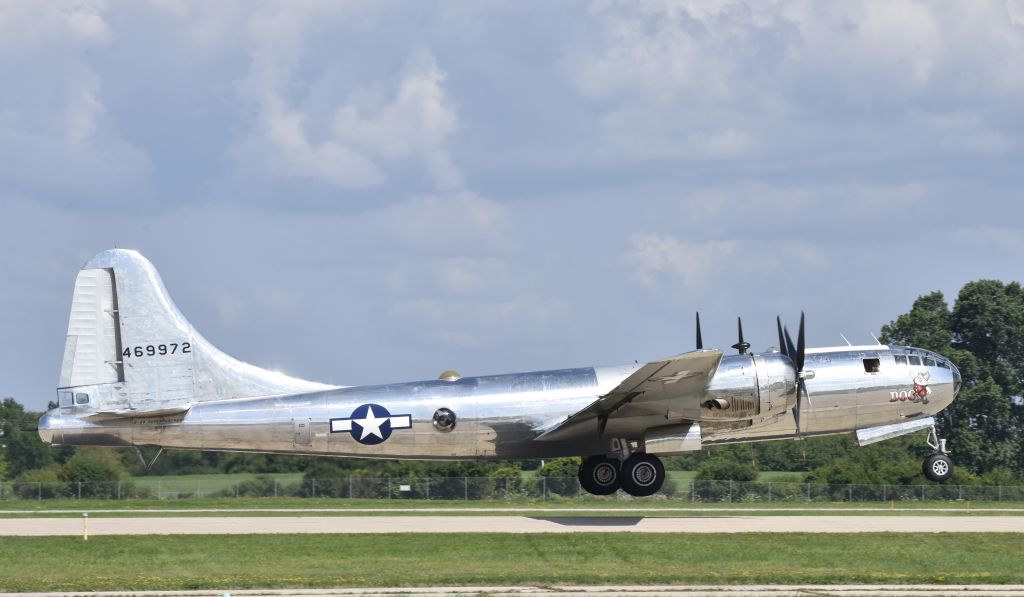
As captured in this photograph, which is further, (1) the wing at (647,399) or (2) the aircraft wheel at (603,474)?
(2) the aircraft wheel at (603,474)

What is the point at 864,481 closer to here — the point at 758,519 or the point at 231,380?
the point at 758,519

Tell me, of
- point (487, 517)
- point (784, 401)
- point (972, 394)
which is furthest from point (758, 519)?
point (972, 394)

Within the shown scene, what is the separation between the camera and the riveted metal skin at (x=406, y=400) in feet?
111

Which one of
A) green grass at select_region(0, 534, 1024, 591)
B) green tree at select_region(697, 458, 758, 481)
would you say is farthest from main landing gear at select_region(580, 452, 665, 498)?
green tree at select_region(697, 458, 758, 481)

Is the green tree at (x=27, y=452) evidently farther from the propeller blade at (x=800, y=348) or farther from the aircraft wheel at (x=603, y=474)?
the propeller blade at (x=800, y=348)

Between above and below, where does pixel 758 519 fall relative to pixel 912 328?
below

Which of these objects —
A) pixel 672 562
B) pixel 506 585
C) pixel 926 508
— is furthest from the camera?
pixel 926 508

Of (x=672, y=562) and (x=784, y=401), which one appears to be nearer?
(x=672, y=562)

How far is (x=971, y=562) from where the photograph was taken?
27719 mm

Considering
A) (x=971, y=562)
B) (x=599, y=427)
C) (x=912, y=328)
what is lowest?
(x=971, y=562)

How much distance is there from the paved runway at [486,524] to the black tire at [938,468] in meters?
1.19

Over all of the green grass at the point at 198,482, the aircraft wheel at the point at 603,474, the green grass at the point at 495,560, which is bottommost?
the green grass at the point at 495,560

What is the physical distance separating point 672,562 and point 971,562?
655 centimetres

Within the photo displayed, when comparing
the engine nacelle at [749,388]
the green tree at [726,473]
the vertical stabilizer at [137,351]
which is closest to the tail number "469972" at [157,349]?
the vertical stabilizer at [137,351]
